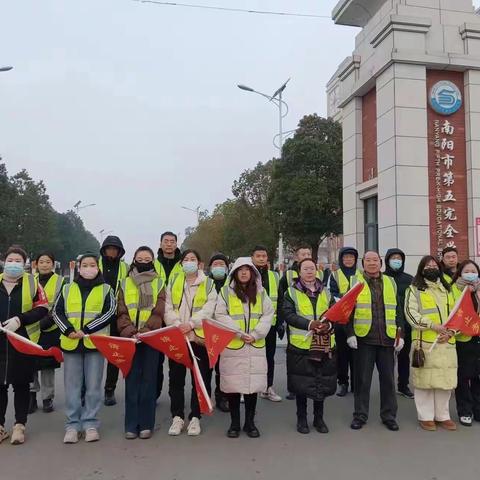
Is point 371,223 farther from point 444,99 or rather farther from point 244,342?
point 244,342

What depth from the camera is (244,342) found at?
441 centimetres

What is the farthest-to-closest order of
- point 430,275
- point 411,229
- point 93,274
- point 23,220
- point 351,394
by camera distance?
point 23,220 → point 411,229 → point 351,394 → point 430,275 → point 93,274

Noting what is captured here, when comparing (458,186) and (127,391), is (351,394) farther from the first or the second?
(458,186)

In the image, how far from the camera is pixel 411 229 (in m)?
9.21

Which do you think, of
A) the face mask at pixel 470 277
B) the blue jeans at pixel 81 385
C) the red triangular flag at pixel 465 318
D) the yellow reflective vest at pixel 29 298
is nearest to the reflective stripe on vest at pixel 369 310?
the red triangular flag at pixel 465 318

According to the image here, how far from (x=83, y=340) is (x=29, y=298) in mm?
639

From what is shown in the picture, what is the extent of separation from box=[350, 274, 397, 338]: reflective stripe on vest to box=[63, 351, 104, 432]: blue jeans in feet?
7.99

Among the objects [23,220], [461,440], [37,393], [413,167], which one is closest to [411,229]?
[413,167]

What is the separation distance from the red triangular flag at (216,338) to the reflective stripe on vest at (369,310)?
124cm

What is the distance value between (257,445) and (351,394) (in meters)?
2.11

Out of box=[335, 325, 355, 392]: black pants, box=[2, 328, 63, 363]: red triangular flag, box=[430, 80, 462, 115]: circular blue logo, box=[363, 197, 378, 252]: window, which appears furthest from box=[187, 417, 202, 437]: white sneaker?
box=[430, 80, 462, 115]: circular blue logo

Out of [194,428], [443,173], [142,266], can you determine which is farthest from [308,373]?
[443,173]

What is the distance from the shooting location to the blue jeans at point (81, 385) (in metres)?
4.34

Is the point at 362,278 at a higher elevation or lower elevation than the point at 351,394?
higher
